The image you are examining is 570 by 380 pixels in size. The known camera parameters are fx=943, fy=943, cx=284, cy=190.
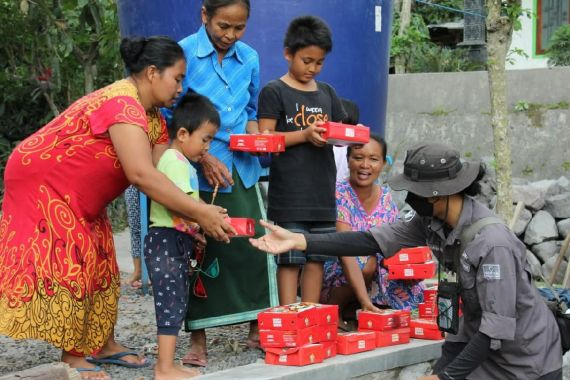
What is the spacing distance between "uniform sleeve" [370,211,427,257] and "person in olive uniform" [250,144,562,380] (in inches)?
7.5

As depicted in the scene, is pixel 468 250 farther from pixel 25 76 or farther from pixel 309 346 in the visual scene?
pixel 25 76

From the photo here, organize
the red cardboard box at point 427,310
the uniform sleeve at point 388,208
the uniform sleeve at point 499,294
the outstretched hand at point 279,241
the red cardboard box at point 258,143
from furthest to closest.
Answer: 1. the uniform sleeve at point 388,208
2. the red cardboard box at point 427,310
3. the red cardboard box at point 258,143
4. the outstretched hand at point 279,241
5. the uniform sleeve at point 499,294

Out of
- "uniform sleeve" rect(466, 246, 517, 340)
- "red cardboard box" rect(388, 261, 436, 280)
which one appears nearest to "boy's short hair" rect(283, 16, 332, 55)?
"red cardboard box" rect(388, 261, 436, 280)

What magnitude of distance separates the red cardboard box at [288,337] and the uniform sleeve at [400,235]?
485 mm

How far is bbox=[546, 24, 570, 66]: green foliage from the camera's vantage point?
12.5m

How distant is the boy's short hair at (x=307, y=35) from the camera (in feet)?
14.9

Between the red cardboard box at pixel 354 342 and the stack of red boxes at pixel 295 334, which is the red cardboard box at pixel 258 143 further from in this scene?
the red cardboard box at pixel 354 342

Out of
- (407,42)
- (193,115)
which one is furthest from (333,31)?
(407,42)

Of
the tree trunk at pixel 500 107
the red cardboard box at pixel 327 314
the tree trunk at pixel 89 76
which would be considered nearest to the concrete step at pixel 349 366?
the red cardboard box at pixel 327 314

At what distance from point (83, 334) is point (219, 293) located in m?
0.70

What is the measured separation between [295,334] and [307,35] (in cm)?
145

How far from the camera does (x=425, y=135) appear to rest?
33.2 feet

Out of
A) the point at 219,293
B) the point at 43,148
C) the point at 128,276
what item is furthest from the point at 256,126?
the point at 128,276

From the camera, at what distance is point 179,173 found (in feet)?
13.1
